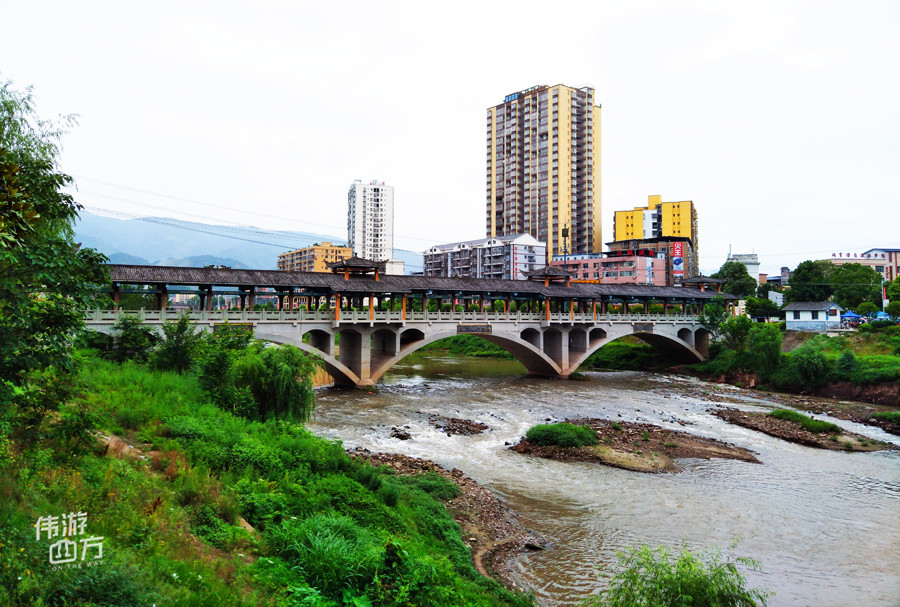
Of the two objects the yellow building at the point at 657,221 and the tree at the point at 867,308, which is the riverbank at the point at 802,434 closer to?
the tree at the point at 867,308

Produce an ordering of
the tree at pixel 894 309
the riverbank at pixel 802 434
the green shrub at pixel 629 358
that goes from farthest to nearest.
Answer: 1. the green shrub at pixel 629 358
2. the tree at pixel 894 309
3. the riverbank at pixel 802 434

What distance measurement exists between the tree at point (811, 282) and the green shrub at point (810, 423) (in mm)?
45992

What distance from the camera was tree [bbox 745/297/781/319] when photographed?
60.6 meters

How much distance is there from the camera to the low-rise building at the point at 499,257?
3398 inches

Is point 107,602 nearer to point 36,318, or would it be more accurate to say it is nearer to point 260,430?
point 36,318

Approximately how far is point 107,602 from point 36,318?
3.16 m

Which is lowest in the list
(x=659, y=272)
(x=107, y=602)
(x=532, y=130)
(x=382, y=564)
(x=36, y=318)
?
(x=382, y=564)

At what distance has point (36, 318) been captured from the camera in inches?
237

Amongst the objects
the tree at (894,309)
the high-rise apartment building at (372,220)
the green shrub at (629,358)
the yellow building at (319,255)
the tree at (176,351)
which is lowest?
the green shrub at (629,358)

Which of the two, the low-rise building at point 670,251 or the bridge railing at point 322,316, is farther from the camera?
the low-rise building at point 670,251

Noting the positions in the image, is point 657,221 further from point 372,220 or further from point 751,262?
point 372,220

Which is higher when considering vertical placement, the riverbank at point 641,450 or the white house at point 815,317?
the white house at point 815,317

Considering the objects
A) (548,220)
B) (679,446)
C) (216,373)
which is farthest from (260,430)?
(548,220)

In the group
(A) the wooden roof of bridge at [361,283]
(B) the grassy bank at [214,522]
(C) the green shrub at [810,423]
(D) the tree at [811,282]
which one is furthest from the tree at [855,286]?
(B) the grassy bank at [214,522]
